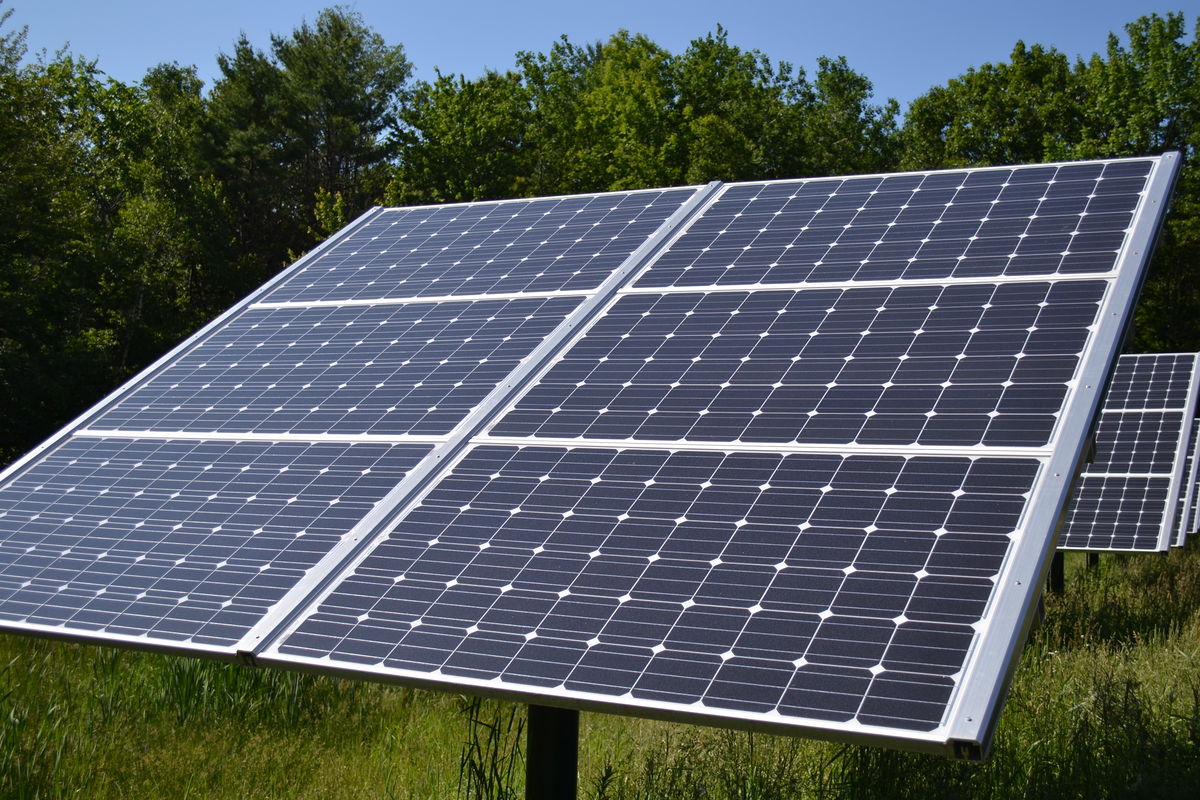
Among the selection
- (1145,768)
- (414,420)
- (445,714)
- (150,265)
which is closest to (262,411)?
(414,420)

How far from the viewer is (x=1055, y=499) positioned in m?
4.58

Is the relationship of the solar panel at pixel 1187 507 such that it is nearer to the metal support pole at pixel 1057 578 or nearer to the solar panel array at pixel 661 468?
the metal support pole at pixel 1057 578

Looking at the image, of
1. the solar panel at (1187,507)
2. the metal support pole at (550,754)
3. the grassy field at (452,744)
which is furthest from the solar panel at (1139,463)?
the metal support pole at (550,754)

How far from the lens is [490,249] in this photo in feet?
32.6

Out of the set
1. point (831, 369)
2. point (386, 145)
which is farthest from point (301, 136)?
point (831, 369)

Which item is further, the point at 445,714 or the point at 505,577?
the point at 445,714

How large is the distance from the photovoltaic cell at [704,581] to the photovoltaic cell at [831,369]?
31 cm

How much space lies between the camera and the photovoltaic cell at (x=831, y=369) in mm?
5543

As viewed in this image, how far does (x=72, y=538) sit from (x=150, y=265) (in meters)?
44.0

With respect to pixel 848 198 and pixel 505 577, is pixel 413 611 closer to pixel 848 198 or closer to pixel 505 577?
pixel 505 577

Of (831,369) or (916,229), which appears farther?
(916,229)

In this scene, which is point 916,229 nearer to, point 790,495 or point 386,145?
point 790,495

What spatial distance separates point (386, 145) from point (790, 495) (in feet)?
212

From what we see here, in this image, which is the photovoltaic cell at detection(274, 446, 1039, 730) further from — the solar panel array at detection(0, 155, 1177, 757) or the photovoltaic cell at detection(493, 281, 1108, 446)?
the photovoltaic cell at detection(493, 281, 1108, 446)
